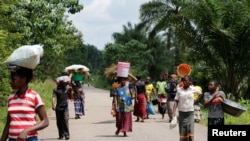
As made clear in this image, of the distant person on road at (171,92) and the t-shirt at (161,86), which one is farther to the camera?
the t-shirt at (161,86)

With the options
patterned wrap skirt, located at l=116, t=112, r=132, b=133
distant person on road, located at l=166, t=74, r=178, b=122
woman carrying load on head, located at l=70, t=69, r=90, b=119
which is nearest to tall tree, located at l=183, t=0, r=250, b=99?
distant person on road, located at l=166, t=74, r=178, b=122

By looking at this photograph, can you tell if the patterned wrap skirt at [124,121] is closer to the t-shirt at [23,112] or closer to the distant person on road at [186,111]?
the distant person on road at [186,111]

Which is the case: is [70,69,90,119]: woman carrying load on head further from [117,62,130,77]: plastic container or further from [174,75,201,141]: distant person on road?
[174,75,201,141]: distant person on road

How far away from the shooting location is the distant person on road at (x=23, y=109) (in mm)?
5531

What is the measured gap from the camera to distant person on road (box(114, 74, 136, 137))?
14047 millimetres

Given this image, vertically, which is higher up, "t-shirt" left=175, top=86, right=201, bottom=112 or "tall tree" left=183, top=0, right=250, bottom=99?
"tall tree" left=183, top=0, right=250, bottom=99

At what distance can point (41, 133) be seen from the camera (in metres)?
14.8

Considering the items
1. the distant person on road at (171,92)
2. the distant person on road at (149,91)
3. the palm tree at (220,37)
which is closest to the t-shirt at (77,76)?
the distant person on road at (149,91)

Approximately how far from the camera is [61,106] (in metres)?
13.7

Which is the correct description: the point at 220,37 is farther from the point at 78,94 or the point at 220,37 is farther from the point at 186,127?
the point at 186,127

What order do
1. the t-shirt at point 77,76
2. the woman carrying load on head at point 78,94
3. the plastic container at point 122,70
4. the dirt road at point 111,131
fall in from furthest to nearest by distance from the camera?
the t-shirt at point 77,76 → the woman carrying load on head at point 78,94 → the plastic container at point 122,70 → the dirt road at point 111,131

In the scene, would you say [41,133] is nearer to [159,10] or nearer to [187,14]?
[187,14]

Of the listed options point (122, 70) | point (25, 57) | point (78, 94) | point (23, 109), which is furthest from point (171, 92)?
point (25, 57)

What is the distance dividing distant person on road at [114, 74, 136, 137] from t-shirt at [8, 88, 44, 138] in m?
8.47
